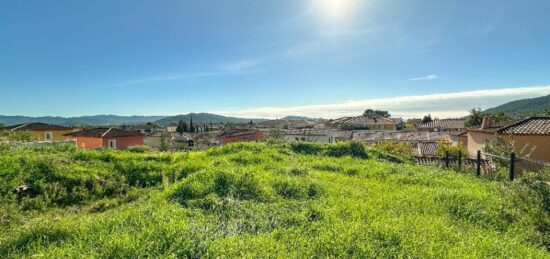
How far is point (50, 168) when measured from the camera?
25.4ft

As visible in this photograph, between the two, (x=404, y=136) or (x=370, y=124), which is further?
(x=370, y=124)

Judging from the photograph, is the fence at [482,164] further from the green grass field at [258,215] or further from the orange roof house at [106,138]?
the orange roof house at [106,138]

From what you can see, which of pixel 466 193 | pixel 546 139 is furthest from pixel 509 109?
pixel 466 193

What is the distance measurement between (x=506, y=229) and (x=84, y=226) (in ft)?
21.2

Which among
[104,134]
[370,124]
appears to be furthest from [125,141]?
[370,124]

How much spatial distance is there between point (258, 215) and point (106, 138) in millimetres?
29259

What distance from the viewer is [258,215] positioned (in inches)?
195

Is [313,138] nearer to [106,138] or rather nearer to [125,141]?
[125,141]

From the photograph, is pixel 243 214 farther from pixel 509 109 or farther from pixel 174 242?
→ pixel 509 109

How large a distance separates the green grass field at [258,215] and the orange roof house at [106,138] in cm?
2265

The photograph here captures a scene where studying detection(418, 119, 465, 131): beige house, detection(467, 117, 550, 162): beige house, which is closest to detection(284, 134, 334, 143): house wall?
detection(467, 117, 550, 162): beige house

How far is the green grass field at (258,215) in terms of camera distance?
3.67 m

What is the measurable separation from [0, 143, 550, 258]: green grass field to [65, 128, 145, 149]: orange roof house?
22.7m

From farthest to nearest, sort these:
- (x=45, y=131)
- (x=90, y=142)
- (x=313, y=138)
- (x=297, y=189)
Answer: (x=313, y=138)
(x=45, y=131)
(x=90, y=142)
(x=297, y=189)
